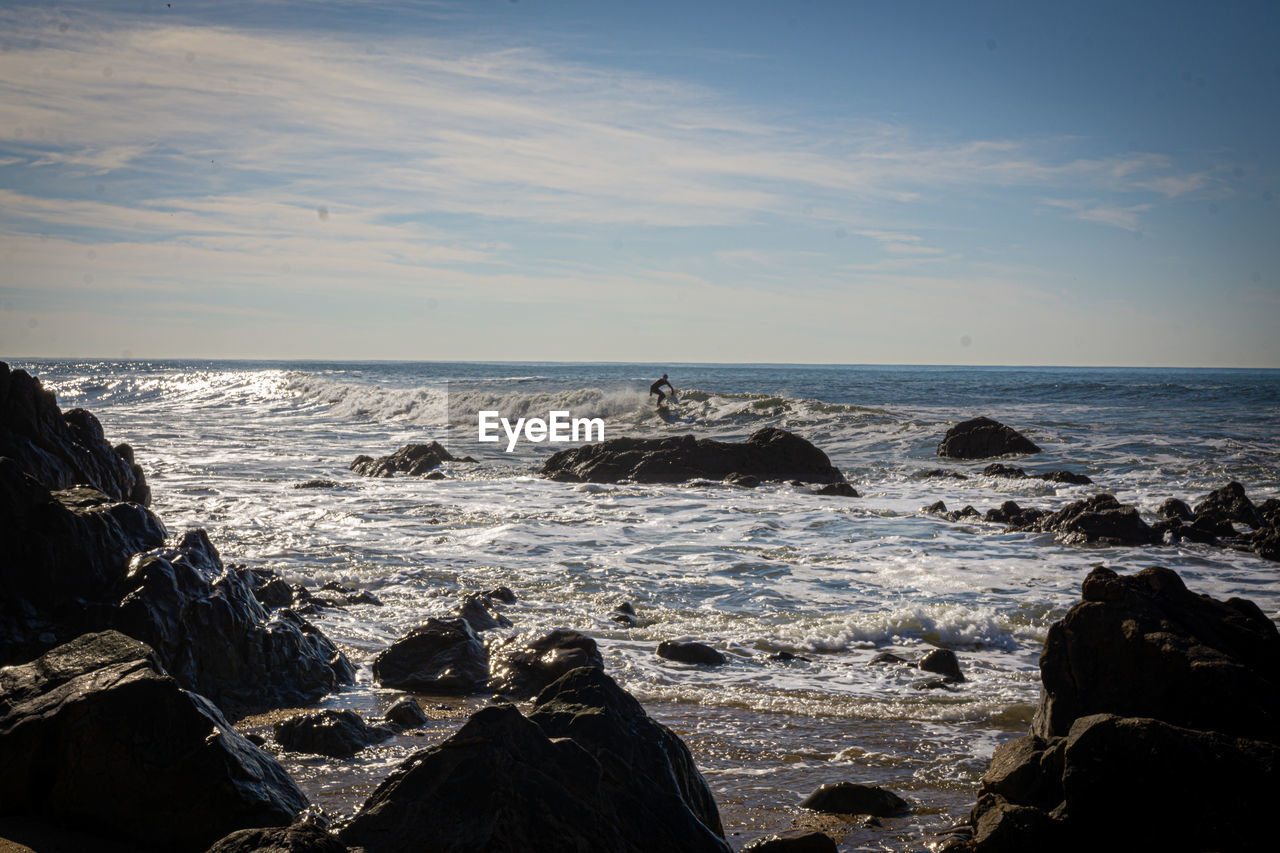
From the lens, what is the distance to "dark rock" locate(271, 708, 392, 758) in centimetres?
529

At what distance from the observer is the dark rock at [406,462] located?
2062 centimetres

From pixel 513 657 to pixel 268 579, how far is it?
3.26 m

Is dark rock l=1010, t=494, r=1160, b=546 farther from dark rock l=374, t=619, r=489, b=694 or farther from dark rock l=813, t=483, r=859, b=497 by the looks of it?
dark rock l=374, t=619, r=489, b=694

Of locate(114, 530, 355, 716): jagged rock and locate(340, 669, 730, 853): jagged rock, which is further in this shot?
locate(114, 530, 355, 716): jagged rock

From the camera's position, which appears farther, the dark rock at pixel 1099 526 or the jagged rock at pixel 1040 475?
the jagged rock at pixel 1040 475

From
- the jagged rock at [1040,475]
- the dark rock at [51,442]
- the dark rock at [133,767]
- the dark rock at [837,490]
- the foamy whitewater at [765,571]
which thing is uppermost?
the dark rock at [51,442]

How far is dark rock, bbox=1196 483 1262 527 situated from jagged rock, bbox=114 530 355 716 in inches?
503

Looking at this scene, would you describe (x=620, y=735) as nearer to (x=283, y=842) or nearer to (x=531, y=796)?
(x=531, y=796)

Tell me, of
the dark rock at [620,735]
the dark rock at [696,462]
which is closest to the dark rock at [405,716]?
the dark rock at [620,735]

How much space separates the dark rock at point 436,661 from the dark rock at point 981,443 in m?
18.7

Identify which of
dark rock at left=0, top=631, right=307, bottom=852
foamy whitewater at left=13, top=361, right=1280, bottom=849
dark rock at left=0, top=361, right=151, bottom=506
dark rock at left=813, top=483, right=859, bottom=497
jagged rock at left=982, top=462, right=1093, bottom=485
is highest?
dark rock at left=0, top=361, right=151, bottom=506

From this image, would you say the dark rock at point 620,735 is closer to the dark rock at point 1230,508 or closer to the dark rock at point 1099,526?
the dark rock at point 1099,526

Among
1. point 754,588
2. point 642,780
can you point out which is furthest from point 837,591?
point 642,780

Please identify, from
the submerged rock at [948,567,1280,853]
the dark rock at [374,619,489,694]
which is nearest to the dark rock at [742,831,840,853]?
the submerged rock at [948,567,1280,853]
